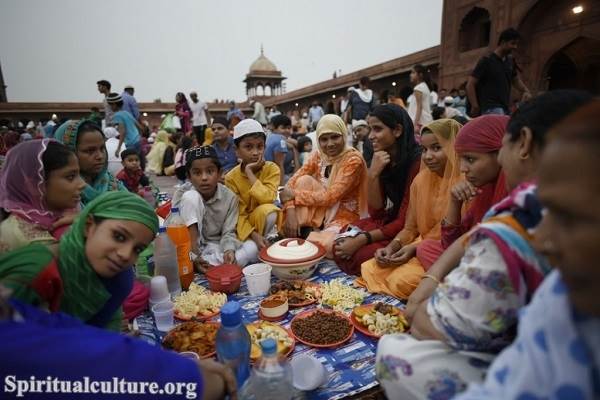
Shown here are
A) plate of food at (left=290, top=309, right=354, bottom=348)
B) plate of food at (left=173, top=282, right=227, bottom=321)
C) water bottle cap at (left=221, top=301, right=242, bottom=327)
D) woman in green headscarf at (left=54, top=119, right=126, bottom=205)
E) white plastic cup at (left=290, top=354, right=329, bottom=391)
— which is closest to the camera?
water bottle cap at (left=221, top=301, right=242, bottom=327)

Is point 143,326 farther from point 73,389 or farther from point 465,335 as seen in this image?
point 465,335

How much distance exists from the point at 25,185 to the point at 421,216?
2.55 m

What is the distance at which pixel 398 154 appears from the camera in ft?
9.41

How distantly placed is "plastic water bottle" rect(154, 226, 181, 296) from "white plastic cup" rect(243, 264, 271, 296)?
0.51m

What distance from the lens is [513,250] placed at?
38.9 inches

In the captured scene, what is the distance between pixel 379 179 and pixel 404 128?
482mm

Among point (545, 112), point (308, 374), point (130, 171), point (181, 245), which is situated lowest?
point (308, 374)

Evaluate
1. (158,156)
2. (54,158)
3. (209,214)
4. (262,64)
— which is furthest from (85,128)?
(262,64)

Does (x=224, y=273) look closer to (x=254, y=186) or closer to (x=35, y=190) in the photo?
(x=254, y=186)

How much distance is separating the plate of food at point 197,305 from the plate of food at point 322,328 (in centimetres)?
58

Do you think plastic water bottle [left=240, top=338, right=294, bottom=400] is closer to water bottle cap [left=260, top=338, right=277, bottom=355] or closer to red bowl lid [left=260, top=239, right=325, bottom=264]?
water bottle cap [left=260, top=338, right=277, bottom=355]

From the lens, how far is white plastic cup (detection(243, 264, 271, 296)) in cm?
237

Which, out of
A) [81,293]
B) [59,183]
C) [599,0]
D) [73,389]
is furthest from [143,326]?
[599,0]

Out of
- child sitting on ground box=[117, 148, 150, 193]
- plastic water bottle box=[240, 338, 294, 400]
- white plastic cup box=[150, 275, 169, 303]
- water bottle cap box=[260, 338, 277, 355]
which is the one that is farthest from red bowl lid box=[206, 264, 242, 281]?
child sitting on ground box=[117, 148, 150, 193]
